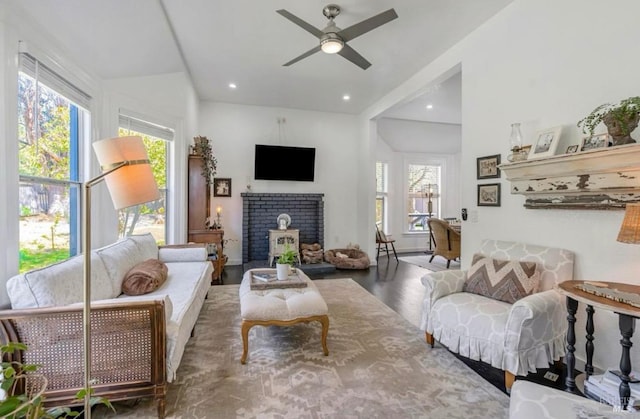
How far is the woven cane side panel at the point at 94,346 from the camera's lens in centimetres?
162

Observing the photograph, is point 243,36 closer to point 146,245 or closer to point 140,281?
point 146,245

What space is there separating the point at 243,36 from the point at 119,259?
2.71 meters

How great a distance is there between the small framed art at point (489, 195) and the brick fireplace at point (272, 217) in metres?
3.60

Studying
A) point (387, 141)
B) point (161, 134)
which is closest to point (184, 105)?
point (161, 134)

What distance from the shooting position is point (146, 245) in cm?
336

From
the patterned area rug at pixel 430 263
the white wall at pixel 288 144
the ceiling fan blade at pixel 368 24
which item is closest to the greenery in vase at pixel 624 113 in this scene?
the ceiling fan blade at pixel 368 24

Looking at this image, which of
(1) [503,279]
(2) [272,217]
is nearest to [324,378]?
(1) [503,279]

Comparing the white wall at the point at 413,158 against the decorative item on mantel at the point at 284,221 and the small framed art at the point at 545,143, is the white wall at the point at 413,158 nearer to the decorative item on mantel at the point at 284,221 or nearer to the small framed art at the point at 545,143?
the decorative item on mantel at the point at 284,221

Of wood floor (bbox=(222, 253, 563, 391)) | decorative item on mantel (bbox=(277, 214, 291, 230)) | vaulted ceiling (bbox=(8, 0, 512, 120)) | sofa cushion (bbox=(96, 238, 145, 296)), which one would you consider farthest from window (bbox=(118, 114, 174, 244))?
decorative item on mantel (bbox=(277, 214, 291, 230))

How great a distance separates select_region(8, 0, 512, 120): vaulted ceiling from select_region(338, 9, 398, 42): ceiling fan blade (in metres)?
0.34

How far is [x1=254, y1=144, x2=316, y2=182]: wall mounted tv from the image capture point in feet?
20.0

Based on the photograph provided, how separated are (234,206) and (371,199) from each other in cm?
277

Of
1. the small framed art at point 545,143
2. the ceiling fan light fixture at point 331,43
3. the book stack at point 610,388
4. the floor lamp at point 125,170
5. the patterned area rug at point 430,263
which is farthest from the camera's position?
the patterned area rug at point 430,263

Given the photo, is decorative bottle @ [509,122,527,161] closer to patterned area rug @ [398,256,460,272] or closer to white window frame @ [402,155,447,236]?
patterned area rug @ [398,256,460,272]
